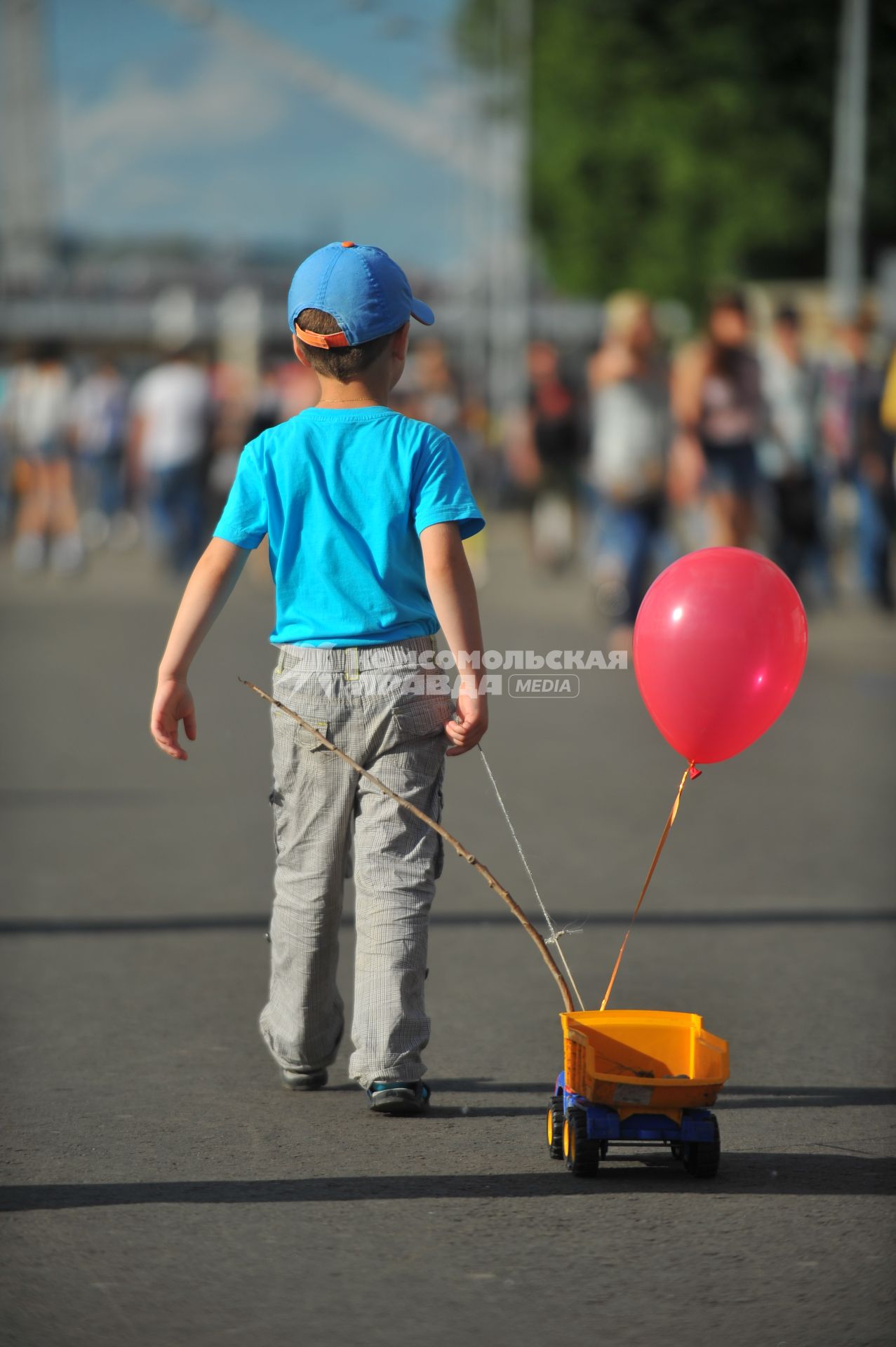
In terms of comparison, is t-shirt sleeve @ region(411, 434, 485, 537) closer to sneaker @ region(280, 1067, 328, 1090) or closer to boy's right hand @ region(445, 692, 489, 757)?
boy's right hand @ region(445, 692, 489, 757)

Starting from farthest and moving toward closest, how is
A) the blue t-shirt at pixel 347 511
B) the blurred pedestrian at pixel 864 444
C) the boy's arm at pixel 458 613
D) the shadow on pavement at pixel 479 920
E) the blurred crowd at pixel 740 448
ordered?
the blurred pedestrian at pixel 864 444
the blurred crowd at pixel 740 448
the shadow on pavement at pixel 479 920
the blue t-shirt at pixel 347 511
the boy's arm at pixel 458 613

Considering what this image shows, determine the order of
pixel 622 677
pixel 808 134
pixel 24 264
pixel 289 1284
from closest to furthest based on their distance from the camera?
1. pixel 289 1284
2. pixel 622 677
3. pixel 808 134
4. pixel 24 264

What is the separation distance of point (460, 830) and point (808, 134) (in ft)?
114

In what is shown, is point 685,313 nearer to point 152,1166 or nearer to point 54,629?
point 54,629

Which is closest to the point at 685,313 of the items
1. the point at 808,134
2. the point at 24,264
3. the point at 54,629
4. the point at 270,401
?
the point at 808,134

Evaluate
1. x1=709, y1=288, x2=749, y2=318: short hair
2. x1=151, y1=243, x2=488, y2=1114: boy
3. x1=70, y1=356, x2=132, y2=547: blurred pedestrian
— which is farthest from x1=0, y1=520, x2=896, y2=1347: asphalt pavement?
x1=70, y1=356, x2=132, y2=547: blurred pedestrian

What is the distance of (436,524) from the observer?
4.03 m

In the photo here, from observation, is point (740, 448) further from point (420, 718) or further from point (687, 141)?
point (687, 141)

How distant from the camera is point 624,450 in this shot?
12.7 meters

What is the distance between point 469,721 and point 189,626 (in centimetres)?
57

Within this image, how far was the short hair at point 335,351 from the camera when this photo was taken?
4.11 metres

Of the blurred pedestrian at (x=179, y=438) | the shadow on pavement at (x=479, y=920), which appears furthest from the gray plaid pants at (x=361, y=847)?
the blurred pedestrian at (x=179, y=438)

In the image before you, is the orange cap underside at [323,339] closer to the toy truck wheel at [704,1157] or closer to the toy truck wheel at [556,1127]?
the toy truck wheel at [556,1127]

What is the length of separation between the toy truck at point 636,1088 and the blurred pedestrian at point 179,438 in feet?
46.8
